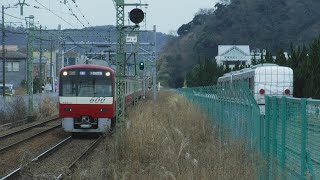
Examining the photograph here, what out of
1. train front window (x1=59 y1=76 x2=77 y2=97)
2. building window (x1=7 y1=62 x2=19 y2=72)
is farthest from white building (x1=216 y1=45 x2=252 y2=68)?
train front window (x1=59 y1=76 x2=77 y2=97)

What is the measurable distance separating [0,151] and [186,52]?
7416 cm

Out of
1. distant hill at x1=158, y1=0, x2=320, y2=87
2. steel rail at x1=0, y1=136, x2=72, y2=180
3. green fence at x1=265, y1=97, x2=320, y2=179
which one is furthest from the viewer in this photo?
distant hill at x1=158, y1=0, x2=320, y2=87

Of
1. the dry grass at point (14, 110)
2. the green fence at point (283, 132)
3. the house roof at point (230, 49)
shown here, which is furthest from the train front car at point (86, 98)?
the house roof at point (230, 49)

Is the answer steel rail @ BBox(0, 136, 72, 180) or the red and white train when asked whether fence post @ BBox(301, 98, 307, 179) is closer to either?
steel rail @ BBox(0, 136, 72, 180)

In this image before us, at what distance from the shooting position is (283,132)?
748cm

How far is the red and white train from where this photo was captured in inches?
790

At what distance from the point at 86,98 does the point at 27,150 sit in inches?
163

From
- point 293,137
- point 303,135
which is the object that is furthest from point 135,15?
point 303,135

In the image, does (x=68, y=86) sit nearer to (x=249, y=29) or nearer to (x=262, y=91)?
(x=262, y=91)

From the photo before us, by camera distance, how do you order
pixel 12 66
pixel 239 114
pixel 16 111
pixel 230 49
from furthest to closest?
pixel 12 66 → pixel 230 49 → pixel 16 111 → pixel 239 114

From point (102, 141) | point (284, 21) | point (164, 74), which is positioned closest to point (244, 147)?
point (102, 141)

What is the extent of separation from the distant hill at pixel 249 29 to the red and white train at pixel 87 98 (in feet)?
169

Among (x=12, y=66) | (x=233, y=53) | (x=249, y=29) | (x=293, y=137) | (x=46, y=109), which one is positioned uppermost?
(x=249, y=29)

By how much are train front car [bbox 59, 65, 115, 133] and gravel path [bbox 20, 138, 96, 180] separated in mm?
807
